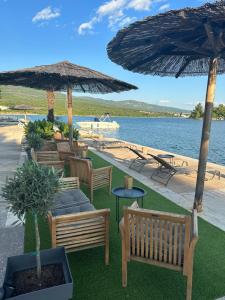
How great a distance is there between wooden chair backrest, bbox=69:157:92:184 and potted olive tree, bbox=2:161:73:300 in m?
2.96

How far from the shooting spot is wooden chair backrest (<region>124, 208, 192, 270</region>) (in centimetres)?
264

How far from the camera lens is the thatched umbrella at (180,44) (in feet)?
11.4

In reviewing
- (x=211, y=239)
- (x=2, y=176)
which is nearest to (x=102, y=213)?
(x=211, y=239)

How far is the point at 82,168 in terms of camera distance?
5840mm

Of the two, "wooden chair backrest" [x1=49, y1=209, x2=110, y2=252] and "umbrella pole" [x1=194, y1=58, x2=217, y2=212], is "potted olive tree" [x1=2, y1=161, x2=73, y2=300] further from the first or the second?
"umbrella pole" [x1=194, y1=58, x2=217, y2=212]

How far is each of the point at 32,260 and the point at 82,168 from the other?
3.20 metres

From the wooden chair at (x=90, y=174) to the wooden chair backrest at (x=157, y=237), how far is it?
2.70 m

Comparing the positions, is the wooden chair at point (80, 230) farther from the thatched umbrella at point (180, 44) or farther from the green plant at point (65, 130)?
the green plant at point (65, 130)

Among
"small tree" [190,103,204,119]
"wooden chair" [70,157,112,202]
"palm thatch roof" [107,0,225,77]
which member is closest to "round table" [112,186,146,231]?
"wooden chair" [70,157,112,202]

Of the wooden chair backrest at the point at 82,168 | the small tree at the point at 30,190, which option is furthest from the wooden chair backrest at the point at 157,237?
the wooden chair backrest at the point at 82,168

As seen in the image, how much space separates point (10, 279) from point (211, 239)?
3.08 m

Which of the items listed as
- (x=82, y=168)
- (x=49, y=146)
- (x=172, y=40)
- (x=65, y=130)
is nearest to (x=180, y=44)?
(x=172, y=40)

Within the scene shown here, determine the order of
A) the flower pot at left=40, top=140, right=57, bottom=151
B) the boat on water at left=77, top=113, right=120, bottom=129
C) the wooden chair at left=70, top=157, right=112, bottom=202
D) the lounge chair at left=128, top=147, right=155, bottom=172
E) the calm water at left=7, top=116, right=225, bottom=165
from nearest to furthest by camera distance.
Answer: the wooden chair at left=70, top=157, right=112, bottom=202
the lounge chair at left=128, top=147, right=155, bottom=172
the flower pot at left=40, top=140, right=57, bottom=151
the calm water at left=7, top=116, right=225, bottom=165
the boat on water at left=77, top=113, right=120, bottom=129

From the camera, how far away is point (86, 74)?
6828 mm
